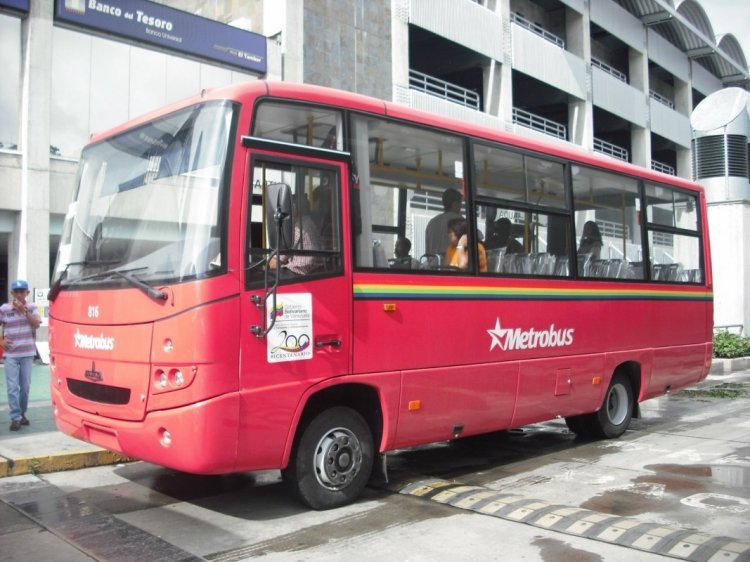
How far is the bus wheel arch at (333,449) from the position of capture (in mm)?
5746

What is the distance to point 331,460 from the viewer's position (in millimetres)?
5906

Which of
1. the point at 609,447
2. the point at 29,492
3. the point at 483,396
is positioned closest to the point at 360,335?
the point at 483,396

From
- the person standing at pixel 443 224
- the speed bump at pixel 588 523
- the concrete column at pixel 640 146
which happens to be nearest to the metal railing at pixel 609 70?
the concrete column at pixel 640 146

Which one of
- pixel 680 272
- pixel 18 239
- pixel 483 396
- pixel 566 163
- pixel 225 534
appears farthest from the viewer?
pixel 18 239

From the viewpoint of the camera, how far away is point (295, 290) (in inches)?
220

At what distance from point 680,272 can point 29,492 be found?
8.21m

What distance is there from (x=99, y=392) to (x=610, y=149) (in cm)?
3245

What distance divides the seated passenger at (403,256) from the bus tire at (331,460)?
1309 millimetres

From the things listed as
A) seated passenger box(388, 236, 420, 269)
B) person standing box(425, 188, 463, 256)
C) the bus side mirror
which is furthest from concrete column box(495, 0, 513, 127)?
the bus side mirror

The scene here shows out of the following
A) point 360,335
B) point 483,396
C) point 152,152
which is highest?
point 152,152

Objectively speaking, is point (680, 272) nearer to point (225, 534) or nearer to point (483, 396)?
point (483, 396)

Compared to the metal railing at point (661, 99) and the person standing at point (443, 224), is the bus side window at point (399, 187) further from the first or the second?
the metal railing at point (661, 99)

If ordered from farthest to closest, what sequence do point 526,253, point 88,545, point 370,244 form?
1. point 526,253
2. point 370,244
3. point 88,545

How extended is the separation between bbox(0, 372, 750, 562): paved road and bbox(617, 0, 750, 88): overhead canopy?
29.5 metres
